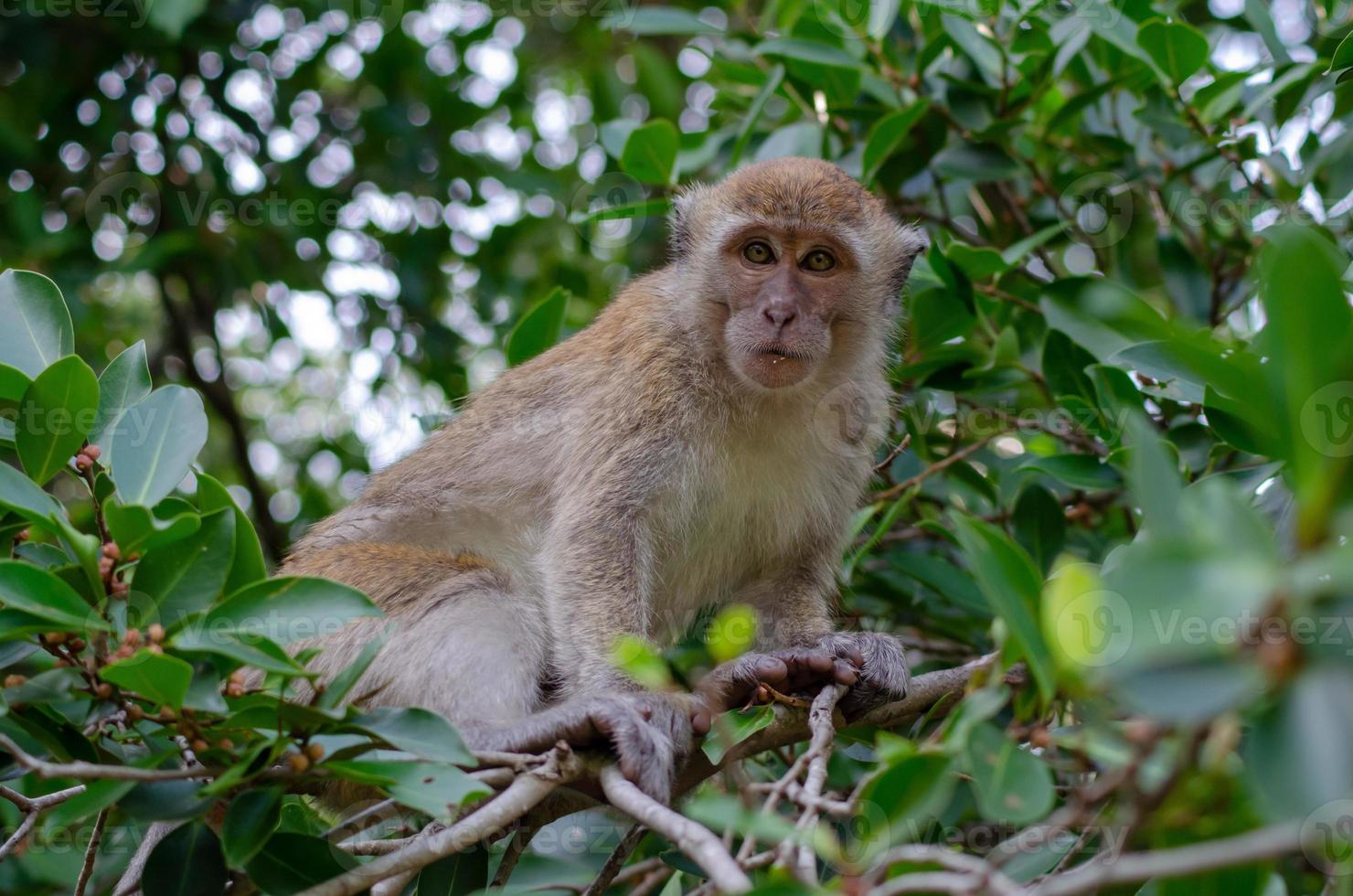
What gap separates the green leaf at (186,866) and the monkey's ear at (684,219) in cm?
317

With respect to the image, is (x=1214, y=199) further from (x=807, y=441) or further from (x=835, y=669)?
(x=835, y=669)

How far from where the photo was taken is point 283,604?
294 cm

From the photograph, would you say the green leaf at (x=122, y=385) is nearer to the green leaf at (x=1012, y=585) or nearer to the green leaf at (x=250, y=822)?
the green leaf at (x=250, y=822)

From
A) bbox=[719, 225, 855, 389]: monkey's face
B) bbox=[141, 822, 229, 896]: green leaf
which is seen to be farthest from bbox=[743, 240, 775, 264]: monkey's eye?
Answer: bbox=[141, 822, 229, 896]: green leaf

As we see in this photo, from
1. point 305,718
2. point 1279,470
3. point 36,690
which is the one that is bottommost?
point 1279,470

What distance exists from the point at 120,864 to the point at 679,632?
8.43ft

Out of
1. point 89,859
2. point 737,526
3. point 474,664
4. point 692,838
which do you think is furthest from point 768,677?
point 89,859

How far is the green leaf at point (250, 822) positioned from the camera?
292cm

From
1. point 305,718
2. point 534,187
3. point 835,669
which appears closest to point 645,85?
point 534,187

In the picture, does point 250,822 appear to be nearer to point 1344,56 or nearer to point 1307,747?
point 1307,747

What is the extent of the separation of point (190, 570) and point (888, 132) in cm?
338

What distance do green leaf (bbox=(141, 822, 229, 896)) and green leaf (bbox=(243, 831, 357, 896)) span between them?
246 millimetres

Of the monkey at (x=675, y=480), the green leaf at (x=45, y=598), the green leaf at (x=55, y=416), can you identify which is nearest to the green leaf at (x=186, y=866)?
the green leaf at (x=45, y=598)

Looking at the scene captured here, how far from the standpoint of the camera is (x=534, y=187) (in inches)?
317
